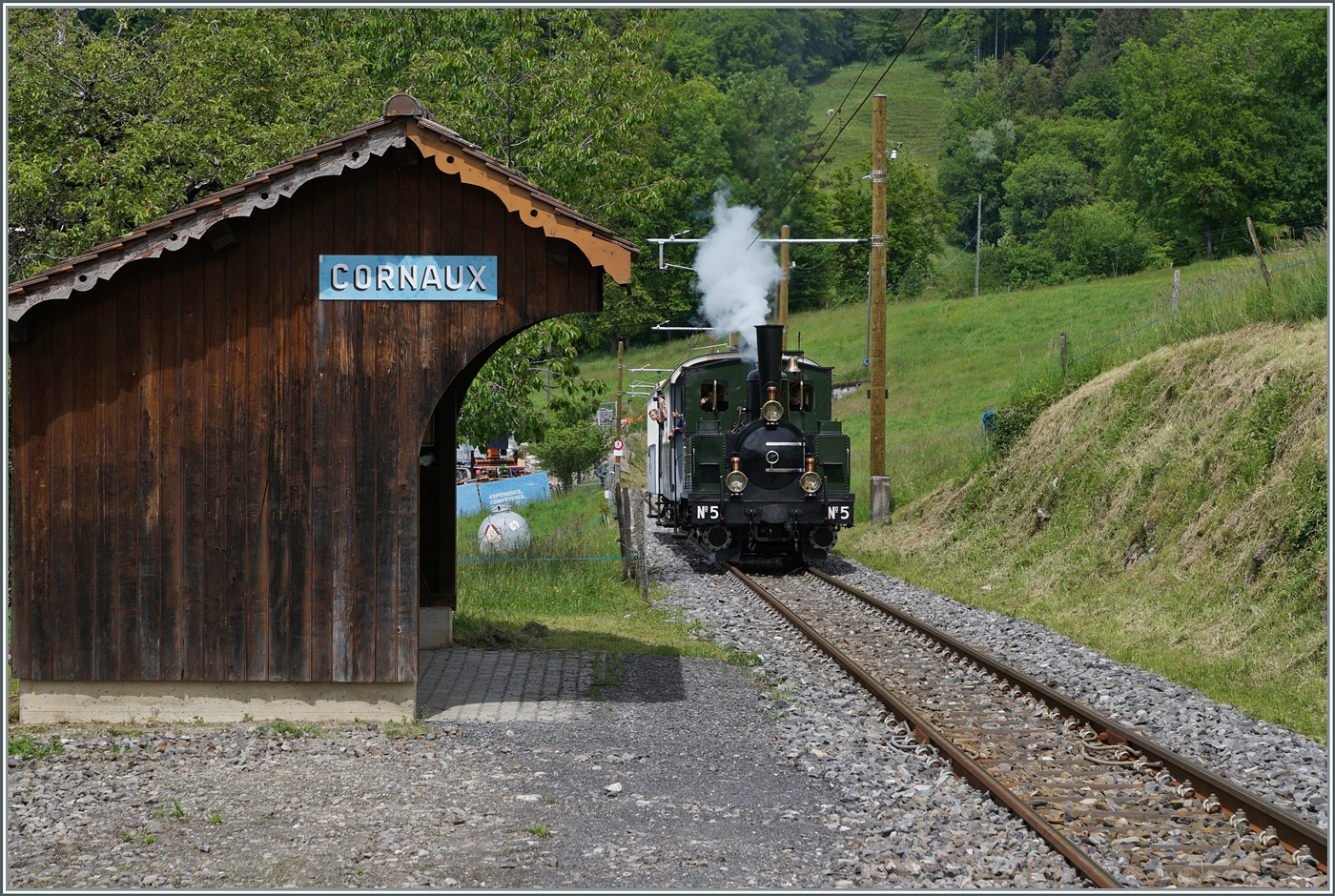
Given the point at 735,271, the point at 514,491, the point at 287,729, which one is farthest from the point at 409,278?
the point at 514,491

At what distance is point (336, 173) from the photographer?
8.51m

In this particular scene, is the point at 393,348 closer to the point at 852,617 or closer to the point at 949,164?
the point at 852,617

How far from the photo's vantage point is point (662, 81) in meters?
20.3

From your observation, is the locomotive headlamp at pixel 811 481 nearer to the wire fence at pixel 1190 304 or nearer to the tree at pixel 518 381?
the tree at pixel 518 381

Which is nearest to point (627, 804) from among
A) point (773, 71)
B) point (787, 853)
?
point (787, 853)

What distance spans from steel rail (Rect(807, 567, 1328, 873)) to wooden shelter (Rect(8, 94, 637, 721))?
4.98 meters

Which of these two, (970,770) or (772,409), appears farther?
(772,409)

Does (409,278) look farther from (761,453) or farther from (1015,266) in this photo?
(1015,266)

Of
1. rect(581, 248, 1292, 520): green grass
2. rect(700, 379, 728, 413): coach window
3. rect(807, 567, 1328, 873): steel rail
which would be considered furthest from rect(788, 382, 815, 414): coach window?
rect(807, 567, 1328, 873): steel rail

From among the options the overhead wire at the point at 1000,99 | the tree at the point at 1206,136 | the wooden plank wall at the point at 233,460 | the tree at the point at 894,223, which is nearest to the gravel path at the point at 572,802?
the wooden plank wall at the point at 233,460

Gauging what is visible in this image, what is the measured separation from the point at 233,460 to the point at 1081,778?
627cm

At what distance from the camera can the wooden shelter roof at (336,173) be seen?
846cm

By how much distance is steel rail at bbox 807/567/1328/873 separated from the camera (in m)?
6.18

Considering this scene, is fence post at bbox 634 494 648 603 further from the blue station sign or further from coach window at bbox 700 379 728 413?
the blue station sign
